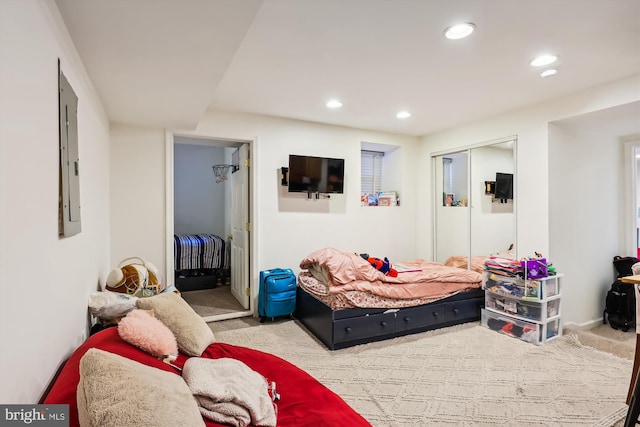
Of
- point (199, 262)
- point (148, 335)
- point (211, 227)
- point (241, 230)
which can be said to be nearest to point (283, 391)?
point (148, 335)

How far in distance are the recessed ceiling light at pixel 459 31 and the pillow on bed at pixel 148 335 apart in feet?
8.02

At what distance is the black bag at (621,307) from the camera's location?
3586 millimetres

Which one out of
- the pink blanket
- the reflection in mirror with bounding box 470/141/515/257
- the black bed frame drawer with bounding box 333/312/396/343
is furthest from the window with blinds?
the black bed frame drawer with bounding box 333/312/396/343

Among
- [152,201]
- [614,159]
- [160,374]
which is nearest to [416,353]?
[160,374]

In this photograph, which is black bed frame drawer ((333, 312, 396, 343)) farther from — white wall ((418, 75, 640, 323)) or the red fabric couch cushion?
white wall ((418, 75, 640, 323))

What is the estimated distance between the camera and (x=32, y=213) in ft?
3.68

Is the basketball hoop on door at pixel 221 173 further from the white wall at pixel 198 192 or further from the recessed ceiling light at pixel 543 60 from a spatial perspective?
the recessed ceiling light at pixel 543 60

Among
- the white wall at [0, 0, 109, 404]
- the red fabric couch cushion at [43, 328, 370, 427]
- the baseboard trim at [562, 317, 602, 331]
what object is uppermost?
the white wall at [0, 0, 109, 404]

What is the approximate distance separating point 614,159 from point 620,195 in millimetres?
452

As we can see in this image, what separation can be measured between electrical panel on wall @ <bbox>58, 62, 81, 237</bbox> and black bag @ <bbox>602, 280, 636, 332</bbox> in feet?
16.5

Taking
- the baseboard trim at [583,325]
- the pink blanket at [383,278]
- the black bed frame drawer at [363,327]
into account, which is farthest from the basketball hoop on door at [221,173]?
the baseboard trim at [583,325]

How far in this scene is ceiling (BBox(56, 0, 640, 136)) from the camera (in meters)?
1.56

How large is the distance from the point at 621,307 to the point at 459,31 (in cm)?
359

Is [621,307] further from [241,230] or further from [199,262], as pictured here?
[199,262]
